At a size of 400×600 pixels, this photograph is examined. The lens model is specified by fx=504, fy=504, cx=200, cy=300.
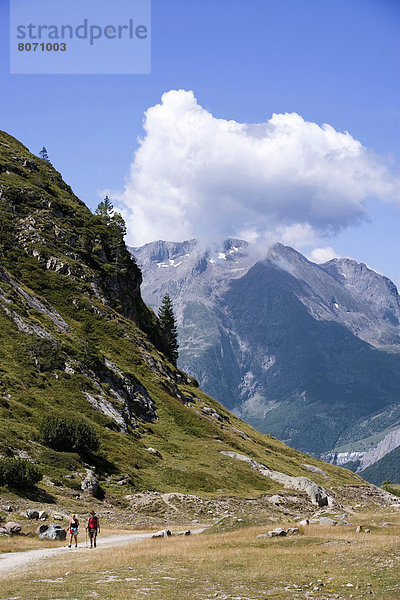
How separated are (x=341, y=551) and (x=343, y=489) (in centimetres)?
7206

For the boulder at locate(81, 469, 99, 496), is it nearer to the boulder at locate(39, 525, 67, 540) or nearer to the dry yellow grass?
the boulder at locate(39, 525, 67, 540)

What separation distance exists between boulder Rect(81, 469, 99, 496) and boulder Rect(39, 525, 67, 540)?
1465 cm

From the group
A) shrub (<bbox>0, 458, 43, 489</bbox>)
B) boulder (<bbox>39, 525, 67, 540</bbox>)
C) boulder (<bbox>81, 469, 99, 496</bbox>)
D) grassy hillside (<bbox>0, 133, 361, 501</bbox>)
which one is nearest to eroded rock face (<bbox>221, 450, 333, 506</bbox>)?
grassy hillside (<bbox>0, 133, 361, 501</bbox>)

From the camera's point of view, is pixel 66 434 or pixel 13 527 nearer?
pixel 13 527

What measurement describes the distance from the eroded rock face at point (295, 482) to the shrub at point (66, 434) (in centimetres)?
3105

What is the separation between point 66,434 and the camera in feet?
186

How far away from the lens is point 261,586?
1995 centimetres

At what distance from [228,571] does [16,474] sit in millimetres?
25439

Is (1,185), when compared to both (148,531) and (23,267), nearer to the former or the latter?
(23,267)

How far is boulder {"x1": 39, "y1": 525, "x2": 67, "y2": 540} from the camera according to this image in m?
33.7

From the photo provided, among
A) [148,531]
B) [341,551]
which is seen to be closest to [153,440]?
[148,531]

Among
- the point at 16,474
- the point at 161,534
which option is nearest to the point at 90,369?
the point at 16,474

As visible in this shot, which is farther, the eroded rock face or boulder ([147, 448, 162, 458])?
the eroded rock face

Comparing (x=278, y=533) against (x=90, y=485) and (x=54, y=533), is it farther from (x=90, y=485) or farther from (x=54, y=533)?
(x=90, y=485)
